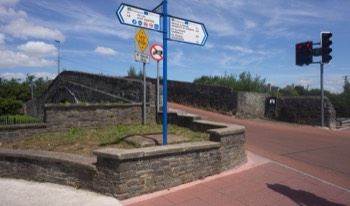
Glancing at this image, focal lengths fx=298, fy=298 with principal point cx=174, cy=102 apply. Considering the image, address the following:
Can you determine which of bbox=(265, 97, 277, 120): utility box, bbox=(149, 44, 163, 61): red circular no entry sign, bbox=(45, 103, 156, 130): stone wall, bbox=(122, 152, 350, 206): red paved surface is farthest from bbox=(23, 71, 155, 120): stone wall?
bbox=(265, 97, 277, 120): utility box

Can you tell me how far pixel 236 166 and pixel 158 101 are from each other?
470 centimetres

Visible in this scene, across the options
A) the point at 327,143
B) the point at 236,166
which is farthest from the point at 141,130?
the point at 327,143

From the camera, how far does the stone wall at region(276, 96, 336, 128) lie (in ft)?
50.5

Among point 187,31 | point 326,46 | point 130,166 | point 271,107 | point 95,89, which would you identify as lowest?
point 130,166

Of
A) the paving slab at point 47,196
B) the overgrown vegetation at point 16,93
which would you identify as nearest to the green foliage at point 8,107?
the overgrown vegetation at point 16,93

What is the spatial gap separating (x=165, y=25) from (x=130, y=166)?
117 inches

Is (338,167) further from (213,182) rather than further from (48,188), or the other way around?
(48,188)

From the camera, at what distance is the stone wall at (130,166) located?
4742mm

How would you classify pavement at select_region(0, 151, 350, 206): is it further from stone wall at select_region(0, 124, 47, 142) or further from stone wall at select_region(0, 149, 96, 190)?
stone wall at select_region(0, 124, 47, 142)

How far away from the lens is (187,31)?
20.7 ft

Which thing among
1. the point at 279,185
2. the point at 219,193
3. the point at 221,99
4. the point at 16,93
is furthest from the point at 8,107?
the point at 279,185

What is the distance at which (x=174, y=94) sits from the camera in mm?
18938

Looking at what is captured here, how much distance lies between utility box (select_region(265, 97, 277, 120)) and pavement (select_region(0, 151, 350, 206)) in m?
11.6

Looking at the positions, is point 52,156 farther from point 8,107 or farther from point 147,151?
point 8,107
